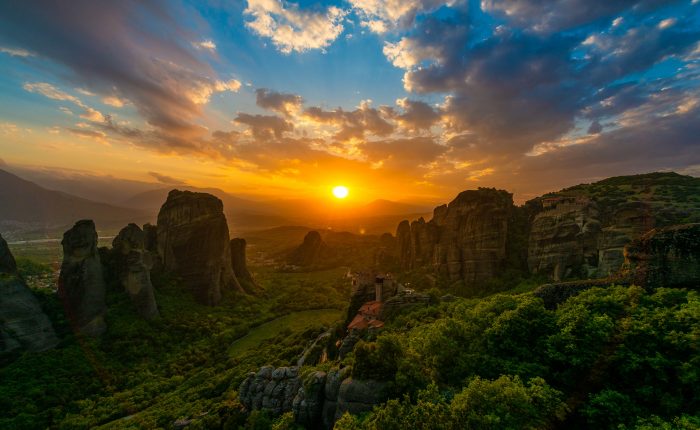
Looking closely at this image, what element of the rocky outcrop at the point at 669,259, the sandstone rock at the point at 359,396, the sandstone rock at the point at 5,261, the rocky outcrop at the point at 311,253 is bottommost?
the rocky outcrop at the point at 311,253

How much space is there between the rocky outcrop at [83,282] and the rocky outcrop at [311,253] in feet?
360

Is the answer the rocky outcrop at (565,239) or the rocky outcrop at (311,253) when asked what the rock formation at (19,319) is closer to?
the rocky outcrop at (565,239)

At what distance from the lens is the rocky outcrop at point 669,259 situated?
83.1 feet

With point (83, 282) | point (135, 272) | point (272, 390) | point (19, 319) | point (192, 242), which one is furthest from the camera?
point (192, 242)

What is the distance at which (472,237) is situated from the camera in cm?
8238

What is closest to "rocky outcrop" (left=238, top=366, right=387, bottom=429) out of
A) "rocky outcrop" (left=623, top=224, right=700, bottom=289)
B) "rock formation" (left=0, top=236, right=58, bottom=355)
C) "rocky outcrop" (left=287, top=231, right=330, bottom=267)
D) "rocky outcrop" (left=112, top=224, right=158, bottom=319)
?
"rocky outcrop" (left=623, top=224, right=700, bottom=289)

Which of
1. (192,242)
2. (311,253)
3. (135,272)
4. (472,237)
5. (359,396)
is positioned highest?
(472,237)

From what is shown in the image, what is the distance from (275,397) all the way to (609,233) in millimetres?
58521

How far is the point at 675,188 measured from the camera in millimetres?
81125

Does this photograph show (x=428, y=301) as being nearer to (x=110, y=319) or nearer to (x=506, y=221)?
(x=506, y=221)

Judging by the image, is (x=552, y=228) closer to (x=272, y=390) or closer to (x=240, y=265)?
(x=272, y=390)

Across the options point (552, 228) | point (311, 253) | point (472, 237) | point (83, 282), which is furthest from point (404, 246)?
point (83, 282)

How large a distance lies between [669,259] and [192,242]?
97.1m

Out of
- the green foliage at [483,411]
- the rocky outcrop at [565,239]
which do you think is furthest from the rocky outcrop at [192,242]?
the rocky outcrop at [565,239]
